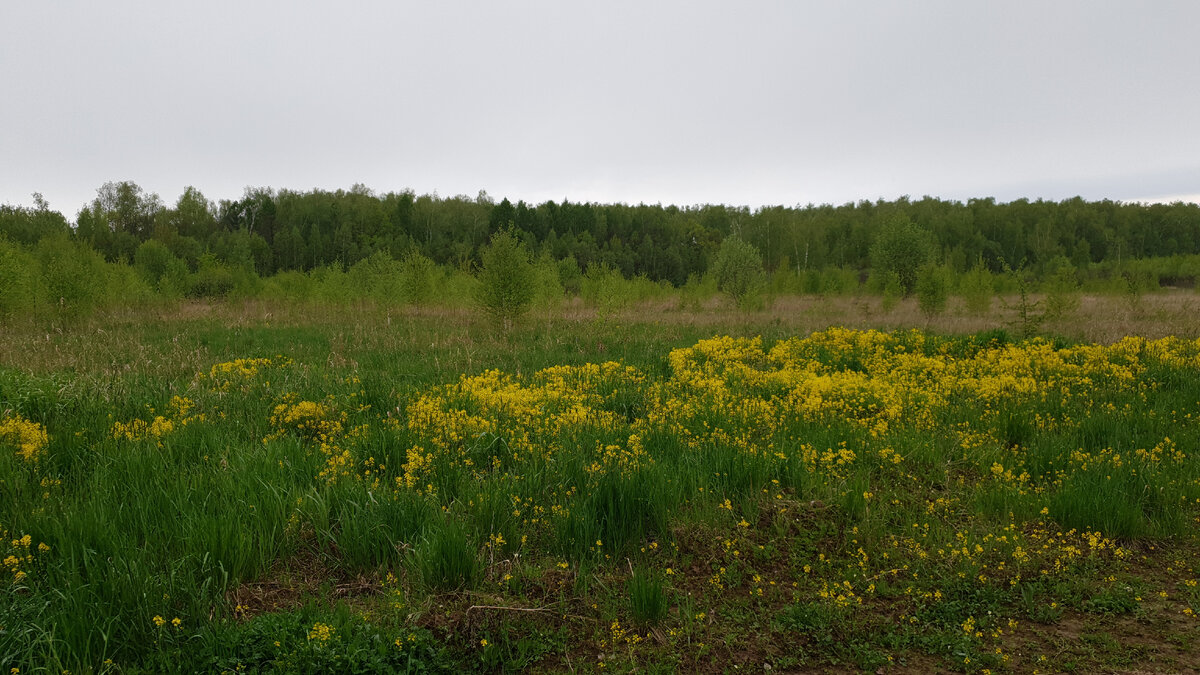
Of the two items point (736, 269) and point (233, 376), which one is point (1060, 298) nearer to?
point (736, 269)

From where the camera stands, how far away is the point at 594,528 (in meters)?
3.90

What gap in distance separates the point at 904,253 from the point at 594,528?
4273cm

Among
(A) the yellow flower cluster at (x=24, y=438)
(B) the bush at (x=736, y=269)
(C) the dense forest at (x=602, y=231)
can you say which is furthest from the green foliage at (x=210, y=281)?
(A) the yellow flower cluster at (x=24, y=438)

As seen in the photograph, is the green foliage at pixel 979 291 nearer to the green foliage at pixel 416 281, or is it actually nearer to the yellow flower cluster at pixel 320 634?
the green foliage at pixel 416 281

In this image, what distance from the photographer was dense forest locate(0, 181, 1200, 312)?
224 ft

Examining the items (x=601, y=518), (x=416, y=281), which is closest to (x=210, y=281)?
(x=416, y=281)

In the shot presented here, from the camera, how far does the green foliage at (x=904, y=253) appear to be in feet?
131

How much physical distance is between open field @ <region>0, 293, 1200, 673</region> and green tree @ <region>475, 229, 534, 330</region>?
12.3 m

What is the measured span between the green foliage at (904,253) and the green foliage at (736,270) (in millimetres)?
8650

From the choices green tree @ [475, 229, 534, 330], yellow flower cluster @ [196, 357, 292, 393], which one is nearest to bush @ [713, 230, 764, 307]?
green tree @ [475, 229, 534, 330]

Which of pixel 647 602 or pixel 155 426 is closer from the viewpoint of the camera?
pixel 647 602

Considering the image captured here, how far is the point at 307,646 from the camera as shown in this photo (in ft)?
8.46

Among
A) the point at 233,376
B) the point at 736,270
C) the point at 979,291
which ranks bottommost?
the point at 233,376

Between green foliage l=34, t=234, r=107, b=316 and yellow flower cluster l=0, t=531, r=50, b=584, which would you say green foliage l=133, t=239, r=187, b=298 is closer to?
green foliage l=34, t=234, r=107, b=316
